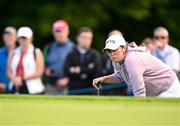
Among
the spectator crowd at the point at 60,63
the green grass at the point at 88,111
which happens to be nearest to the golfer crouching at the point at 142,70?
the green grass at the point at 88,111

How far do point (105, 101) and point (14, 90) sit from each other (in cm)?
476

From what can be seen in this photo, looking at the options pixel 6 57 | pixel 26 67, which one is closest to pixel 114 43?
pixel 26 67

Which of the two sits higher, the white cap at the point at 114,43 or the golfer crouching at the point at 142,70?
the white cap at the point at 114,43

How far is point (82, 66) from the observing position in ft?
44.9

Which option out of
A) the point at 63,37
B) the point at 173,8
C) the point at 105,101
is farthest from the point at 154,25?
the point at 105,101

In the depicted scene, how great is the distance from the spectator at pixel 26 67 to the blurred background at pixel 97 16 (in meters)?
7.35

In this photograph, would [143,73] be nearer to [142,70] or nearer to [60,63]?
[142,70]

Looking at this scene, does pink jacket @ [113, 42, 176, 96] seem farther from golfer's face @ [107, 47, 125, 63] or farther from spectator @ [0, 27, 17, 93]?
spectator @ [0, 27, 17, 93]

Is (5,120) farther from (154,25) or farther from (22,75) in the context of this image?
(154,25)

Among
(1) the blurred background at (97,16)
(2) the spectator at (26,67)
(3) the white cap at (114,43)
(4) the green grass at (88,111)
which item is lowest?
(4) the green grass at (88,111)

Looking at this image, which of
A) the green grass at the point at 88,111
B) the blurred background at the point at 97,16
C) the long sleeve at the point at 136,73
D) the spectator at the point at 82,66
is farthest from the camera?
the blurred background at the point at 97,16

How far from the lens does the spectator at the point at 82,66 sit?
13633 mm

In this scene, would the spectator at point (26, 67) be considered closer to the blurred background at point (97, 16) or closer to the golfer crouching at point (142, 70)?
the golfer crouching at point (142, 70)

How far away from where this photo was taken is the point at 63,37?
14234 mm
